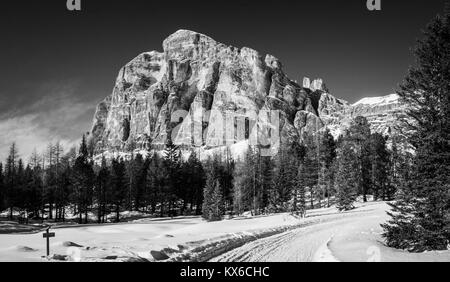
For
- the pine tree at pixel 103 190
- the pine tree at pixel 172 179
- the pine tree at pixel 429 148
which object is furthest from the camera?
the pine tree at pixel 172 179

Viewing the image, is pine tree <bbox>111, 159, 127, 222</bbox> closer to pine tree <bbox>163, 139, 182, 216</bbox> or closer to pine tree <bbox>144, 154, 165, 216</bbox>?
pine tree <bbox>144, 154, 165, 216</bbox>

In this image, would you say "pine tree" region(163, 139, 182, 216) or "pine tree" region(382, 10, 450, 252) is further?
"pine tree" region(163, 139, 182, 216)

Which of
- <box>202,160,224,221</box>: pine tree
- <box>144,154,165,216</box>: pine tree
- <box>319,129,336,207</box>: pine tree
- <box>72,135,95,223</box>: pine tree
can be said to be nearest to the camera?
<box>202,160,224,221</box>: pine tree

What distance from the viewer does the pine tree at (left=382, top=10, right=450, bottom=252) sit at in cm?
1498

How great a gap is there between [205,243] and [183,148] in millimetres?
167806

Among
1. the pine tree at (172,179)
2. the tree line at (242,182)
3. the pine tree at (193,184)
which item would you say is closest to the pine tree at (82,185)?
the tree line at (242,182)

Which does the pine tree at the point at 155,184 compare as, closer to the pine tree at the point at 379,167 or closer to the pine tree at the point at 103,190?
the pine tree at the point at 103,190

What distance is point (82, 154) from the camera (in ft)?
190

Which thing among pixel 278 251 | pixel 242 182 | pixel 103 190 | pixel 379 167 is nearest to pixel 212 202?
pixel 242 182

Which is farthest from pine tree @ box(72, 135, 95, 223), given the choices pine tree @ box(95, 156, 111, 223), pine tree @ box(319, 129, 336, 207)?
pine tree @ box(319, 129, 336, 207)

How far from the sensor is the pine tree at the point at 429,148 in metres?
15.0

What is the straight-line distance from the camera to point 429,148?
15.7 metres

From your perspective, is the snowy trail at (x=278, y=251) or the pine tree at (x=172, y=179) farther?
the pine tree at (x=172, y=179)
